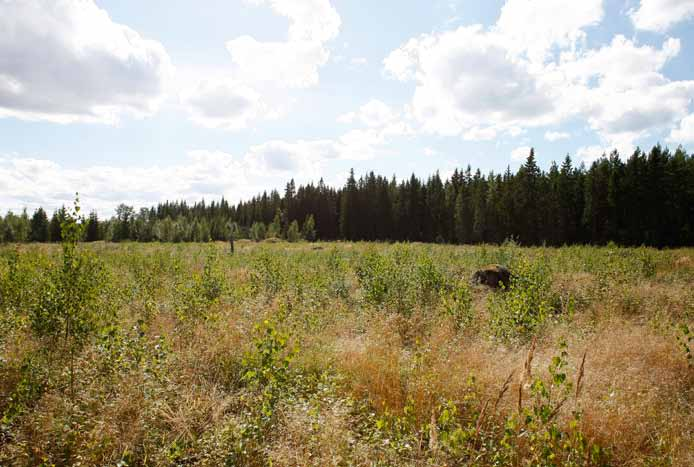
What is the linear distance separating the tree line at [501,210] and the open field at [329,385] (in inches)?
466

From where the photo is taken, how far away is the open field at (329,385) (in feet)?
11.0

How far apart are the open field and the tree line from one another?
1184cm

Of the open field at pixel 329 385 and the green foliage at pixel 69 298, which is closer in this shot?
the open field at pixel 329 385

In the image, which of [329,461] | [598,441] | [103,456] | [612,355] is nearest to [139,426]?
[103,456]

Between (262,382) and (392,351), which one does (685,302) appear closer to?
(392,351)

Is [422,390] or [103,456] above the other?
[422,390]

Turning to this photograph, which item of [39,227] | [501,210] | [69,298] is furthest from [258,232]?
[69,298]

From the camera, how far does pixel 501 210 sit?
4344cm

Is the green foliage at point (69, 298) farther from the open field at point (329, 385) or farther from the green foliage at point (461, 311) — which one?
the green foliage at point (461, 311)

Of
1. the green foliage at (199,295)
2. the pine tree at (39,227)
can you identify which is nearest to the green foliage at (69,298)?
the green foliage at (199,295)

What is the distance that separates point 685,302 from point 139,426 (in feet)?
38.3

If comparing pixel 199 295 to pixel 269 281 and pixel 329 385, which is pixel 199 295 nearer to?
pixel 269 281

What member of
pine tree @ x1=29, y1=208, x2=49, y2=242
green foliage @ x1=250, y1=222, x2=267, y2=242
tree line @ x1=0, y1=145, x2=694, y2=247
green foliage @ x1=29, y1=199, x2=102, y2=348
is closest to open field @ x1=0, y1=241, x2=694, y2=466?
green foliage @ x1=29, y1=199, x2=102, y2=348

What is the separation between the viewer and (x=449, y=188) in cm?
5541
